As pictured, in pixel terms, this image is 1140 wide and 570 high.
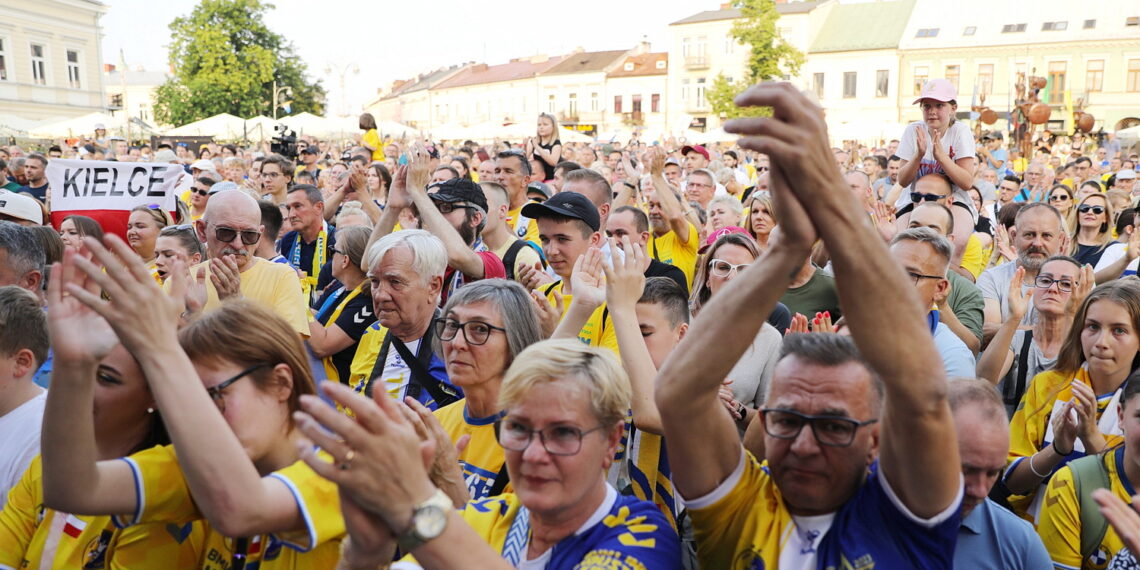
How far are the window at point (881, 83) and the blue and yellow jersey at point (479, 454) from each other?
6027 cm

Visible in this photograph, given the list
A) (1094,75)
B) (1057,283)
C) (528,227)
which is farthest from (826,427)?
(1094,75)

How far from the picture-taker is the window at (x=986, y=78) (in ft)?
178

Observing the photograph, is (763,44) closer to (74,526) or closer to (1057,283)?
(1057,283)

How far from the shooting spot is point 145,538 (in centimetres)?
235

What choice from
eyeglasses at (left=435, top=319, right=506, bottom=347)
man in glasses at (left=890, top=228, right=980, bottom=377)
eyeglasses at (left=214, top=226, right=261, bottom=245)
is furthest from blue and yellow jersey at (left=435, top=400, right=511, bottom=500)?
eyeglasses at (left=214, top=226, right=261, bottom=245)

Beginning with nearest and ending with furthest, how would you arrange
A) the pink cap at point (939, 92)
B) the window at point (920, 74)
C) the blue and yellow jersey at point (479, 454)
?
the blue and yellow jersey at point (479, 454) < the pink cap at point (939, 92) < the window at point (920, 74)

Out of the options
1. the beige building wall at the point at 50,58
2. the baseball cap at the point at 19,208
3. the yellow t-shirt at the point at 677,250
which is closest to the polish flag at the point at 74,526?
the baseball cap at the point at 19,208

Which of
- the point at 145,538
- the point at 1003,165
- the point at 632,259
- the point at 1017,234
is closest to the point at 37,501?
the point at 145,538

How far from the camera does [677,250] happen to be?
6617mm

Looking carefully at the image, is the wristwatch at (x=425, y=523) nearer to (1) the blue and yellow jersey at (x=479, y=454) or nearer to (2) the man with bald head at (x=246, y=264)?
(1) the blue and yellow jersey at (x=479, y=454)

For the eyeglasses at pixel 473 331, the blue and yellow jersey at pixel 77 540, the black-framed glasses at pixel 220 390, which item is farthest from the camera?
the eyeglasses at pixel 473 331

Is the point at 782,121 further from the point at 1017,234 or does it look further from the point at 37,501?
the point at 1017,234

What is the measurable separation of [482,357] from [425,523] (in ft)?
5.09

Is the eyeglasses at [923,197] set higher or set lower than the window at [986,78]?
lower
